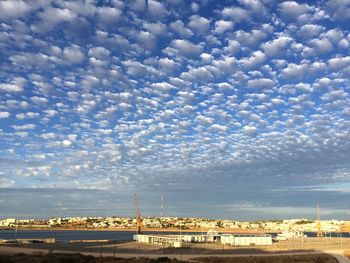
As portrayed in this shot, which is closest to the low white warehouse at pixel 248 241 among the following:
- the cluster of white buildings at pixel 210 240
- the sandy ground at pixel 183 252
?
the cluster of white buildings at pixel 210 240

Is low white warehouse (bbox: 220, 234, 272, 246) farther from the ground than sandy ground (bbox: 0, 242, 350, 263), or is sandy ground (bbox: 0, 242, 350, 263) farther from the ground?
low white warehouse (bbox: 220, 234, 272, 246)

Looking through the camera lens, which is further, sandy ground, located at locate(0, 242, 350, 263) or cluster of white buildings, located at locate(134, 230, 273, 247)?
cluster of white buildings, located at locate(134, 230, 273, 247)

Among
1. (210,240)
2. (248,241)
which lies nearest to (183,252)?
(248,241)

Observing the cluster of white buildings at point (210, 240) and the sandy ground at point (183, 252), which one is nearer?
the sandy ground at point (183, 252)

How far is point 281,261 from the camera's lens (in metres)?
71.9

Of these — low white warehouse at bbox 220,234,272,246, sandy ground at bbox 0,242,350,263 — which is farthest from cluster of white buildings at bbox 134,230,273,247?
sandy ground at bbox 0,242,350,263

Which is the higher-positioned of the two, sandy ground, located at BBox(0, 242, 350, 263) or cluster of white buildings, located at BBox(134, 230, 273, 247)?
cluster of white buildings, located at BBox(134, 230, 273, 247)

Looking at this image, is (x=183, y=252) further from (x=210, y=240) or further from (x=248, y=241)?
(x=210, y=240)


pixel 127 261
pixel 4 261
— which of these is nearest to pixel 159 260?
pixel 127 261

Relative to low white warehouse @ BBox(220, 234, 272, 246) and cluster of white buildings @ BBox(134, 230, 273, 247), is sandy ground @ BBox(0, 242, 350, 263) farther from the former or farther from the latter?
low white warehouse @ BBox(220, 234, 272, 246)

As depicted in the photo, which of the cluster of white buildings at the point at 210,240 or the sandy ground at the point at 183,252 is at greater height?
the cluster of white buildings at the point at 210,240

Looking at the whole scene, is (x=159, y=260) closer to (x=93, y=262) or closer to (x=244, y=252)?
(x=93, y=262)

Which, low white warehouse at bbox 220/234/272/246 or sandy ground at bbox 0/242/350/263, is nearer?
sandy ground at bbox 0/242/350/263

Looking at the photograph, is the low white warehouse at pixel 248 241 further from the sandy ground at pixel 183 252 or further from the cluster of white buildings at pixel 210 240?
the sandy ground at pixel 183 252
